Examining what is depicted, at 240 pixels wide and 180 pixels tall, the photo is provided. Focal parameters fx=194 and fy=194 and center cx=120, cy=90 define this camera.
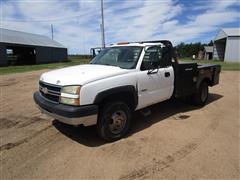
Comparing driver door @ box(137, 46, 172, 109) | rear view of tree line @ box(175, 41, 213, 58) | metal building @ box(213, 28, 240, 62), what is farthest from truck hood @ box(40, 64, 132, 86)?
rear view of tree line @ box(175, 41, 213, 58)

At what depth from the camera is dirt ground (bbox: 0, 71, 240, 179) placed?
9.50ft

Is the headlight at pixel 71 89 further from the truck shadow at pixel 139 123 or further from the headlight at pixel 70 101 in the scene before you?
the truck shadow at pixel 139 123

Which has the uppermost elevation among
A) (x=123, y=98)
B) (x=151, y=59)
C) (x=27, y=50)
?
(x=27, y=50)

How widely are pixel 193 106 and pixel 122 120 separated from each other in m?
3.13

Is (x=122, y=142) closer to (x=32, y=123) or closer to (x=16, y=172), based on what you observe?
(x=16, y=172)

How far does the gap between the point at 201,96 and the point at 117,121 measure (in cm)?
340

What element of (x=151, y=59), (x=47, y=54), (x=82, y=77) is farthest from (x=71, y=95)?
(x=47, y=54)

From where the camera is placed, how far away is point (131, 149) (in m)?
3.50

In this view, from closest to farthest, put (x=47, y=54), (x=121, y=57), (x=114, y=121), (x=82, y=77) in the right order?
(x=82, y=77) → (x=114, y=121) → (x=121, y=57) → (x=47, y=54)

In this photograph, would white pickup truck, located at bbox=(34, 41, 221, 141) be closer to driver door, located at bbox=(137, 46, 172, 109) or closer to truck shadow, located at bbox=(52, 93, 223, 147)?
driver door, located at bbox=(137, 46, 172, 109)

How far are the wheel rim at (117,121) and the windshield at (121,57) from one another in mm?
998

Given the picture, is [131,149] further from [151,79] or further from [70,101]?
[151,79]

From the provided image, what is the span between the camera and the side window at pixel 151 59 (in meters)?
4.22

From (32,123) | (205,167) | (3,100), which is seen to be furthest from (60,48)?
(205,167)
